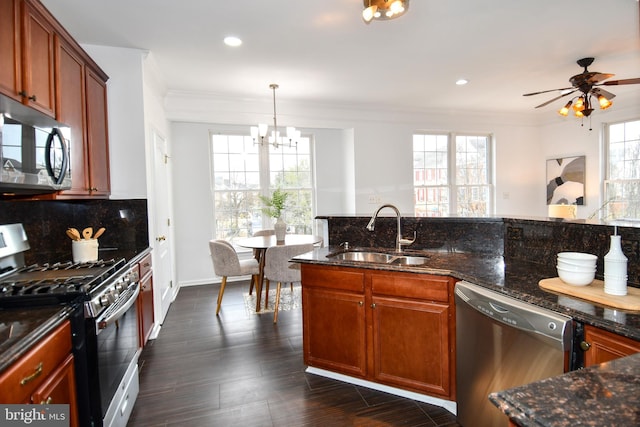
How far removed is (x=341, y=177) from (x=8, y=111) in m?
4.62

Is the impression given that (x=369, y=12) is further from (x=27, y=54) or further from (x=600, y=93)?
(x=600, y=93)

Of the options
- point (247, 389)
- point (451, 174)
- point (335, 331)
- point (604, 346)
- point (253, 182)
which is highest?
point (451, 174)

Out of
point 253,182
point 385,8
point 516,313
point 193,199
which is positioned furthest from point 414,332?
point 193,199

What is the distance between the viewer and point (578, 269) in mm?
1533

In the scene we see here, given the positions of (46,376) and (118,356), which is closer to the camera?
(46,376)

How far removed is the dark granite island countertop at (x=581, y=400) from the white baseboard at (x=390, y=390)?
54.7 inches

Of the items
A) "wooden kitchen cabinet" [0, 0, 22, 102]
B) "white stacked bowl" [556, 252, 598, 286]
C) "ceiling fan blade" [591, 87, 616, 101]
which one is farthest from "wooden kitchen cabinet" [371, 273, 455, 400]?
"ceiling fan blade" [591, 87, 616, 101]

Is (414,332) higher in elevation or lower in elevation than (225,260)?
lower

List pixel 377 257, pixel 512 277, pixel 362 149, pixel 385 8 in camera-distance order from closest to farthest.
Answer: pixel 512 277
pixel 385 8
pixel 377 257
pixel 362 149

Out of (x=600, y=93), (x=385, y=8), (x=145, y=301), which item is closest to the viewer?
(x=385, y=8)

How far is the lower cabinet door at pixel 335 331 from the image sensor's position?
7.39ft

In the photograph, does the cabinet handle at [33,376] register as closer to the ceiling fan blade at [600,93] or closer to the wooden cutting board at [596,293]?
the wooden cutting board at [596,293]

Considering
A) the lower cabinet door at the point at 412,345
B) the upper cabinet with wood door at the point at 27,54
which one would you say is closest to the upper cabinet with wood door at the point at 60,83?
the upper cabinet with wood door at the point at 27,54

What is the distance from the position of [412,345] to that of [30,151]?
7.38ft
